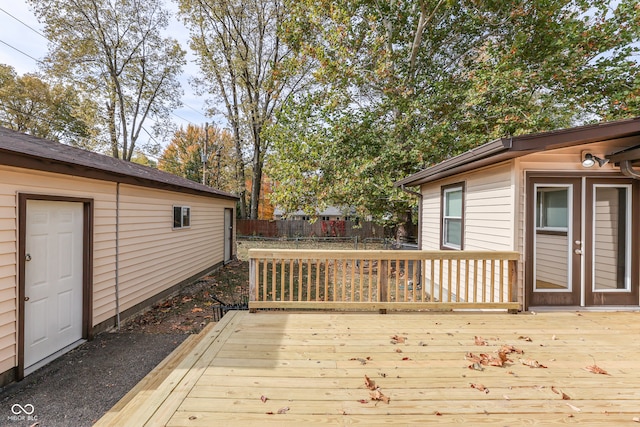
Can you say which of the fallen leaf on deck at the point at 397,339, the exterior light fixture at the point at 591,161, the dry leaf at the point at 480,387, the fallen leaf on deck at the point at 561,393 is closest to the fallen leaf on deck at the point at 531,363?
the fallen leaf on deck at the point at 561,393

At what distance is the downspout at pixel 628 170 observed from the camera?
3770 millimetres

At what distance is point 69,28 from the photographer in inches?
654

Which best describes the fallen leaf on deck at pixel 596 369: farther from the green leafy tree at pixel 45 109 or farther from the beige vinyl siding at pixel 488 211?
the green leafy tree at pixel 45 109

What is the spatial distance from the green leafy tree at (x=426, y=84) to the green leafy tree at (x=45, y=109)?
52.1 ft

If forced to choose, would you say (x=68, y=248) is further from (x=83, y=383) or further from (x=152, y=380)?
(x=152, y=380)

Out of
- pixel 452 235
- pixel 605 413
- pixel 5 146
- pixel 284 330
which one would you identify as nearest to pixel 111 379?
pixel 284 330

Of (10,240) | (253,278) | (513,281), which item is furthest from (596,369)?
(10,240)

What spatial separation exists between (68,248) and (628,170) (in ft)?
25.6

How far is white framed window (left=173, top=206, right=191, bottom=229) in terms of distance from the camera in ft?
24.1

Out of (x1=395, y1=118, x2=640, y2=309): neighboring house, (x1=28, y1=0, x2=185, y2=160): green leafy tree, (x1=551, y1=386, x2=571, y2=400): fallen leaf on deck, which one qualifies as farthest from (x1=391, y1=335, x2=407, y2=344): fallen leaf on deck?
(x1=28, y1=0, x2=185, y2=160): green leafy tree

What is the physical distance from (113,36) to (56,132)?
8447 millimetres

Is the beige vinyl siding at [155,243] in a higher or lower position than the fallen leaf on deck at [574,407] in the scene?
higher

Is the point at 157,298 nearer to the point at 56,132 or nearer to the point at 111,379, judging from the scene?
the point at 111,379

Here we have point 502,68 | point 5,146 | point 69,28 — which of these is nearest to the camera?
point 5,146
